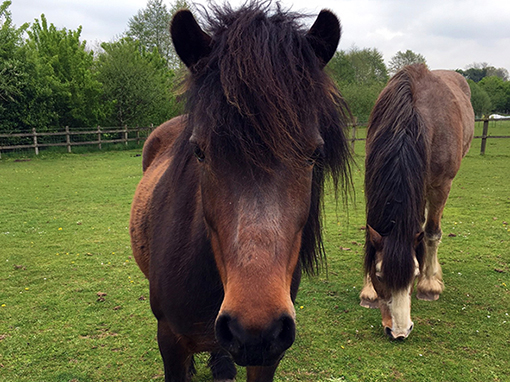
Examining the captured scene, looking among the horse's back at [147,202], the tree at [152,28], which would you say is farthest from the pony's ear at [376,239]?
the tree at [152,28]

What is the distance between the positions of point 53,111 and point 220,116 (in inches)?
986

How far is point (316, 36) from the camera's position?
1735mm

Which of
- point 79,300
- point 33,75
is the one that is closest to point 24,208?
point 79,300

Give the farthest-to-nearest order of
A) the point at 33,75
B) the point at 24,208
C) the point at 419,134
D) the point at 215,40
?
the point at 33,75, the point at 24,208, the point at 419,134, the point at 215,40

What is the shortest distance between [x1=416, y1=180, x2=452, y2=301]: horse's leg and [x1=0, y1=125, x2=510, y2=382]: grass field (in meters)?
0.17

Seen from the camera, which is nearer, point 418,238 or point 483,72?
point 418,238

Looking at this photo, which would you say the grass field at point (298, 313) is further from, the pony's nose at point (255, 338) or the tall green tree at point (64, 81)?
the tall green tree at point (64, 81)

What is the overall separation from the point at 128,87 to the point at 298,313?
25576 mm

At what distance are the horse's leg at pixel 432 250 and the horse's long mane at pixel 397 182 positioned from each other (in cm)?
96

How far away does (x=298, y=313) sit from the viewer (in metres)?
4.27

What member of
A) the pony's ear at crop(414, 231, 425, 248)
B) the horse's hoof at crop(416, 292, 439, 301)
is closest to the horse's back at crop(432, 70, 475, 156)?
the pony's ear at crop(414, 231, 425, 248)

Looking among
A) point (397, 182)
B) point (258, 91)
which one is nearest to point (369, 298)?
point (397, 182)

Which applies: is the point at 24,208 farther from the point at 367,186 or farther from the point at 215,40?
the point at 215,40

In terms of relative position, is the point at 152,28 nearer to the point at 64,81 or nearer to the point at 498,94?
the point at 64,81
